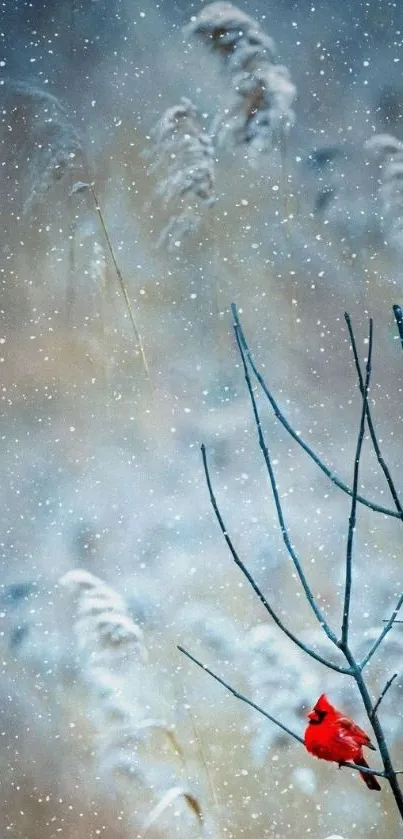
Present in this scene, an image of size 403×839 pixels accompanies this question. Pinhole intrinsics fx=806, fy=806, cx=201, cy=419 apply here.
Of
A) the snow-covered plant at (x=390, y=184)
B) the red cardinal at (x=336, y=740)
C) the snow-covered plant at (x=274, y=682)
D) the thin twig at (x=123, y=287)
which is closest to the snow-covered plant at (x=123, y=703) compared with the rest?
the snow-covered plant at (x=274, y=682)

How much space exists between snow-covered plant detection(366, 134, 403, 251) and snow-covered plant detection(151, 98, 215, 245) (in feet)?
1.15

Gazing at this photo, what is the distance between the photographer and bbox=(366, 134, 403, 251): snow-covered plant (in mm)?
1707

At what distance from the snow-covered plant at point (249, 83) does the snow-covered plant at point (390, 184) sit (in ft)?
0.64

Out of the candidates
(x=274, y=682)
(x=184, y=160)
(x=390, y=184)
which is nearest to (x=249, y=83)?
(x=184, y=160)

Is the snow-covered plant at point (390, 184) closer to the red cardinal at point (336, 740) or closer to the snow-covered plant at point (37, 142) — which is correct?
the snow-covered plant at point (37, 142)

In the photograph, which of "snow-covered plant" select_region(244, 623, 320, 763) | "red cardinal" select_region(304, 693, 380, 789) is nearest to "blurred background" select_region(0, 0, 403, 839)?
"snow-covered plant" select_region(244, 623, 320, 763)

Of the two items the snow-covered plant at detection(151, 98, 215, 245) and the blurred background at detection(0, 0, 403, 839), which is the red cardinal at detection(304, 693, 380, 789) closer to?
the blurred background at detection(0, 0, 403, 839)

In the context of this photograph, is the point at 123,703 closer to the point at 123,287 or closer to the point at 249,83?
the point at 123,287

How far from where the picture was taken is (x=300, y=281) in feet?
5.64

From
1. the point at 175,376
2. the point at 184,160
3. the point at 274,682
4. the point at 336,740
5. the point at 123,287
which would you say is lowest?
the point at 336,740

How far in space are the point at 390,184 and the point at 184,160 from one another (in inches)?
17.4

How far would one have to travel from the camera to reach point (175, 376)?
1.73 metres

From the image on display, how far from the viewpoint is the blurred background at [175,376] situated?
5.49 feet

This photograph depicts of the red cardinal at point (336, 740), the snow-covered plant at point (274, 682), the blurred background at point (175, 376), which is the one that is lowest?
the red cardinal at point (336, 740)
